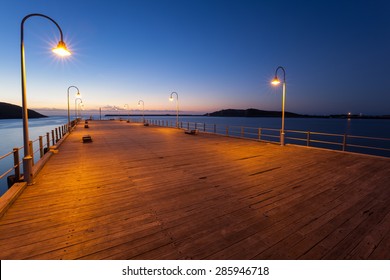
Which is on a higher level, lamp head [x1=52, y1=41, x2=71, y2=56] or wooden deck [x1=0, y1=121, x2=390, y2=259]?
lamp head [x1=52, y1=41, x2=71, y2=56]

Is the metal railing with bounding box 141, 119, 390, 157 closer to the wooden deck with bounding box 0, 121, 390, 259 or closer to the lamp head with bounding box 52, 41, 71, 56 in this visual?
the wooden deck with bounding box 0, 121, 390, 259

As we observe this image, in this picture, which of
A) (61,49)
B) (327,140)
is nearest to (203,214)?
(61,49)

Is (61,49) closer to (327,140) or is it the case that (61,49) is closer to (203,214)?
(203,214)

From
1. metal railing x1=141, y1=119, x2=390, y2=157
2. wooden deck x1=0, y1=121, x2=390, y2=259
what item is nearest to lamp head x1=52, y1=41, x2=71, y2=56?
wooden deck x1=0, y1=121, x2=390, y2=259

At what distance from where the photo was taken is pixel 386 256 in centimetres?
281

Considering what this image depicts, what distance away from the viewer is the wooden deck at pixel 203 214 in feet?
9.60

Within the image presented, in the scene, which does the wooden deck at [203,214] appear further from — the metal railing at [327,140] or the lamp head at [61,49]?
the lamp head at [61,49]

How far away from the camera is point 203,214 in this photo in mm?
3930

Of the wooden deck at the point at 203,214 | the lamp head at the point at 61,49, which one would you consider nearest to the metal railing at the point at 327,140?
the wooden deck at the point at 203,214

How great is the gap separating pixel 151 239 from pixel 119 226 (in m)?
0.72

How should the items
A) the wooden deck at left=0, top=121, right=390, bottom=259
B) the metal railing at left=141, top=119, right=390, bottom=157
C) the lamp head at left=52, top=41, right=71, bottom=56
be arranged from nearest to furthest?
the wooden deck at left=0, top=121, right=390, bottom=259 < the lamp head at left=52, top=41, right=71, bottom=56 < the metal railing at left=141, top=119, right=390, bottom=157

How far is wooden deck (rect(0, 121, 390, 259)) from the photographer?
9.60 ft

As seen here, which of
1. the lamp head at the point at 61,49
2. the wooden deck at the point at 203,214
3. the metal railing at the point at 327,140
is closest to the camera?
the wooden deck at the point at 203,214
